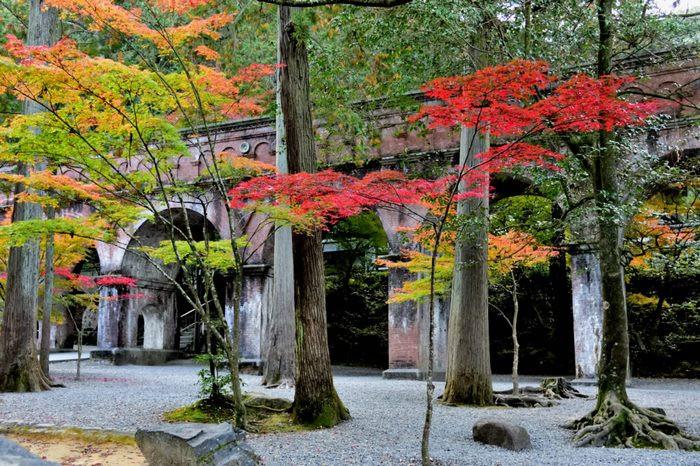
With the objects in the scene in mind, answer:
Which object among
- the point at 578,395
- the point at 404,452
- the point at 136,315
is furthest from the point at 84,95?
the point at 136,315

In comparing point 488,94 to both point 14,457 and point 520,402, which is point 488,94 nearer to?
point 14,457

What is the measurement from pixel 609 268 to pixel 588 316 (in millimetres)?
6559

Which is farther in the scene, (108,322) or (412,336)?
(108,322)

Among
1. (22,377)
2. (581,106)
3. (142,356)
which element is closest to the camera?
(581,106)

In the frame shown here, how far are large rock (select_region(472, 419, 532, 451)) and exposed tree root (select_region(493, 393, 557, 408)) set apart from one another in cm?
337

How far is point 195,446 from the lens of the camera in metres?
4.39

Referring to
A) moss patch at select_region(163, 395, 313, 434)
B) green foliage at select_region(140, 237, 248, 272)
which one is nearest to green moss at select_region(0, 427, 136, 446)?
moss patch at select_region(163, 395, 313, 434)

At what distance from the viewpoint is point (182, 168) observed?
18.4 meters

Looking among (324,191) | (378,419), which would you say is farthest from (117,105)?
(378,419)

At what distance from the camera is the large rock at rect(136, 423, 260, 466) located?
441cm

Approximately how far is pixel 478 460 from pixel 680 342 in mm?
13996

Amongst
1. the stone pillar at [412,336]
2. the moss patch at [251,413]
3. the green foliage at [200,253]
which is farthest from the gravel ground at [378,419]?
the green foliage at [200,253]

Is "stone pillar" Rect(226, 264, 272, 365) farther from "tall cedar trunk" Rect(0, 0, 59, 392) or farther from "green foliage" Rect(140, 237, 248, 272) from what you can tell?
"tall cedar trunk" Rect(0, 0, 59, 392)

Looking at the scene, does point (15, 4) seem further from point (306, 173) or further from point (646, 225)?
point (646, 225)
